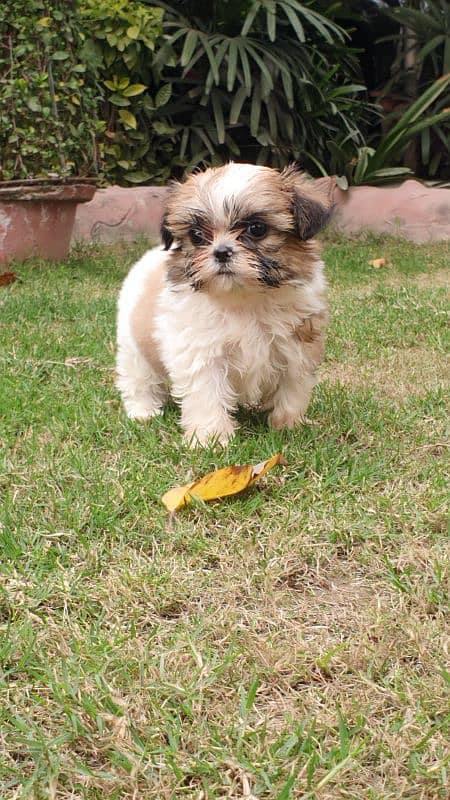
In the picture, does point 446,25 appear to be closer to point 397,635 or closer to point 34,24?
point 34,24

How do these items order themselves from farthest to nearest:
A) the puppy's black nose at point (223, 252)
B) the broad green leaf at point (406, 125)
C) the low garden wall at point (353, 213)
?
the broad green leaf at point (406, 125), the low garden wall at point (353, 213), the puppy's black nose at point (223, 252)

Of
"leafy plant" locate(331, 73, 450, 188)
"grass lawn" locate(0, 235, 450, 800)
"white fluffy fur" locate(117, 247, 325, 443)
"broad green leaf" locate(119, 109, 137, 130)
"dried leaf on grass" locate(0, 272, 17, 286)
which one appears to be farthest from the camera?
"leafy plant" locate(331, 73, 450, 188)

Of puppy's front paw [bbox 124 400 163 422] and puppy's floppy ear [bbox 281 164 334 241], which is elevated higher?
puppy's floppy ear [bbox 281 164 334 241]

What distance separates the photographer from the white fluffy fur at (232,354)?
10.3ft

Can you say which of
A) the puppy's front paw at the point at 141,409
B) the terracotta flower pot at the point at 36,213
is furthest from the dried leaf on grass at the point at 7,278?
the puppy's front paw at the point at 141,409

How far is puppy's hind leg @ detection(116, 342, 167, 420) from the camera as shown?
370 cm

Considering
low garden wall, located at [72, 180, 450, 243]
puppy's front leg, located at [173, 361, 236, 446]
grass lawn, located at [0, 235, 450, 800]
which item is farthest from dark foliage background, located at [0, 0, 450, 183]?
puppy's front leg, located at [173, 361, 236, 446]

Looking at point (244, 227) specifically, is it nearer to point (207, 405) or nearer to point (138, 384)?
point (207, 405)

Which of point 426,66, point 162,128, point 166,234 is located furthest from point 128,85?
point 166,234

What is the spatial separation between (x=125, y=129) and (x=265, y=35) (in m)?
1.83

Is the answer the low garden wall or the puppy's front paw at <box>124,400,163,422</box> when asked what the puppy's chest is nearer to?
the puppy's front paw at <box>124,400,163,422</box>

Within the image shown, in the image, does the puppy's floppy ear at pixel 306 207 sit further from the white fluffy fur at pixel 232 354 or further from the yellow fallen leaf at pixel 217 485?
the yellow fallen leaf at pixel 217 485

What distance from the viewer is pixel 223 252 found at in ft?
9.49

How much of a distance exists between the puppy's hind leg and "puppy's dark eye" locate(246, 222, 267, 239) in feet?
3.01
